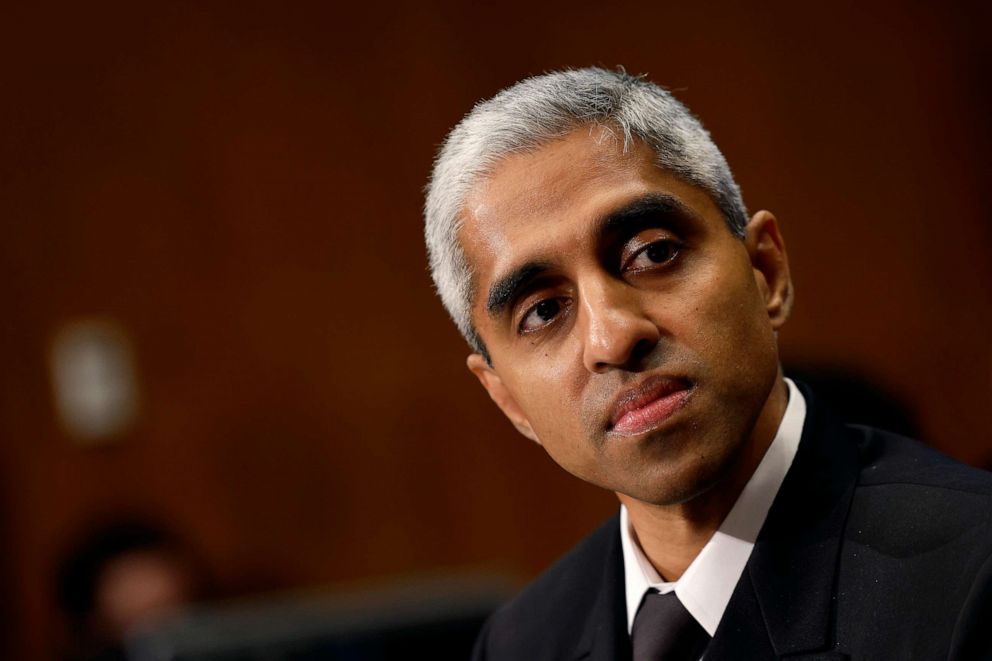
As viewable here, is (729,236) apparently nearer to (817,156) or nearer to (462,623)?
(462,623)

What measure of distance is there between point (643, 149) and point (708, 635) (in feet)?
2.16

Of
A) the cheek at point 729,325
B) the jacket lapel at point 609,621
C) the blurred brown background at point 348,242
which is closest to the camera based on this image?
the cheek at point 729,325

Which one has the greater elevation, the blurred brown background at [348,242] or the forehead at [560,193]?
the forehead at [560,193]

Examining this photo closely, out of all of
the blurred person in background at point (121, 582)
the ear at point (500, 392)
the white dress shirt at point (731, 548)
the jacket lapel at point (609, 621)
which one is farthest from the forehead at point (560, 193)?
the blurred person in background at point (121, 582)

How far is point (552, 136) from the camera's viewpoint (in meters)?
1.66

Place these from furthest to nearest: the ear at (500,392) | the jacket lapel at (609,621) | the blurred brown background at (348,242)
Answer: the blurred brown background at (348,242)
the ear at (500,392)
the jacket lapel at (609,621)

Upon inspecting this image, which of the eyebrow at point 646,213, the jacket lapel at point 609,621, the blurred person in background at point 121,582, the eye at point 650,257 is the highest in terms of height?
the eyebrow at point 646,213

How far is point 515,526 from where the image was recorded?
4.77 metres

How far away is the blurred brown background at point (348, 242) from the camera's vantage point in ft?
15.0

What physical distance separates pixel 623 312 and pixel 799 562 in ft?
1.33

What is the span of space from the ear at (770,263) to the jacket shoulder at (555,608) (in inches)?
16.8

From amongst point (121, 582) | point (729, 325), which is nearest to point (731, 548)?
point (729, 325)

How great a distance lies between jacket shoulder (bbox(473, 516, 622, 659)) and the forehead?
0.53m

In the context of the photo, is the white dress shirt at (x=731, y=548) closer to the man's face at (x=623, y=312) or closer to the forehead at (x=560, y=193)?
the man's face at (x=623, y=312)
